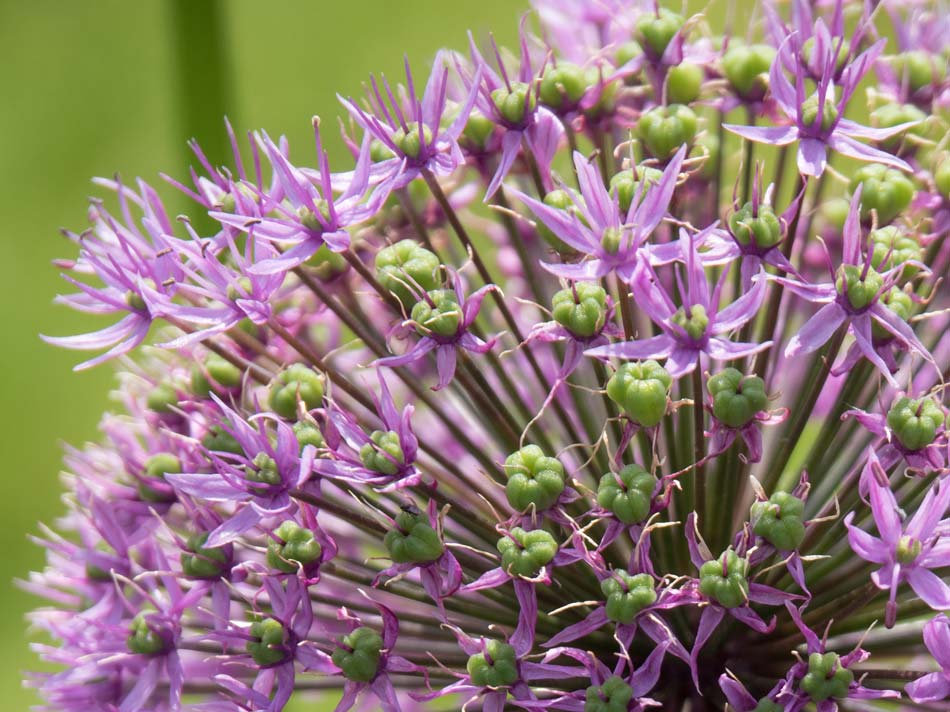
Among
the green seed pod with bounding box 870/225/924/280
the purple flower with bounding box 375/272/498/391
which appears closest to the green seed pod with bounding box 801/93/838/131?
the green seed pod with bounding box 870/225/924/280

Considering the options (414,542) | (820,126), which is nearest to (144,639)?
(414,542)

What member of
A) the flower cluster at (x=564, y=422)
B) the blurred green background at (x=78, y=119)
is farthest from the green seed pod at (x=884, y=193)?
the blurred green background at (x=78, y=119)

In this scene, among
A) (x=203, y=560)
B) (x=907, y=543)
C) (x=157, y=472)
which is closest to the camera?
(x=907, y=543)

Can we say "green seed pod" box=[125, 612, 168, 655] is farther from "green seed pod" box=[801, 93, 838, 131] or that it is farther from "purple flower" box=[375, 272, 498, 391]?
"green seed pod" box=[801, 93, 838, 131]

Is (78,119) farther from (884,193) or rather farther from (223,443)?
(884,193)

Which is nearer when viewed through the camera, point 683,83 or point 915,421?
point 915,421

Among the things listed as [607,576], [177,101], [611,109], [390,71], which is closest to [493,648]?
[607,576]

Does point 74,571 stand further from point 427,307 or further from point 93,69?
point 93,69
